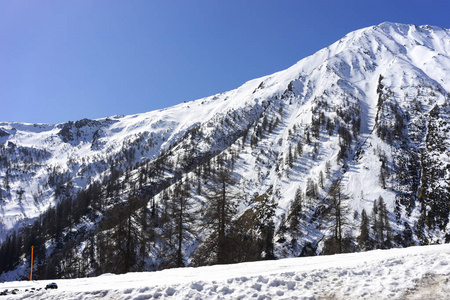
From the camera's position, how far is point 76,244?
438 ft

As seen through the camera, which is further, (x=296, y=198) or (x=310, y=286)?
(x=296, y=198)

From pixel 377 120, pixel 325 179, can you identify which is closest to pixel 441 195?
pixel 325 179

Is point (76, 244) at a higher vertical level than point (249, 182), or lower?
lower

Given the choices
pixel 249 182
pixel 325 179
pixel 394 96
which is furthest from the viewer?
pixel 394 96

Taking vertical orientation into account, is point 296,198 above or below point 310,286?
above

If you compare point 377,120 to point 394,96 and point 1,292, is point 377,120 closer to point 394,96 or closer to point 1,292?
point 394,96

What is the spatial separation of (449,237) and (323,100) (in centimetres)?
12575

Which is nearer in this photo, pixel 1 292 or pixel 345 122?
pixel 1 292

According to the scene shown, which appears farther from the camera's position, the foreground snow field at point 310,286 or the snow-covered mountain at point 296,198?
the snow-covered mountain at point 296,198

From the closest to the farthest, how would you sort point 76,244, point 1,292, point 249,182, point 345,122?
1. point 1,292
2. point 249,182
3. point 76,244
4. point 345,122

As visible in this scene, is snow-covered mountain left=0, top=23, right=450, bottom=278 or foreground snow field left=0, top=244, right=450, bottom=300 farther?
snow-covered mountain left=0, top=23, right=450, bottom=278

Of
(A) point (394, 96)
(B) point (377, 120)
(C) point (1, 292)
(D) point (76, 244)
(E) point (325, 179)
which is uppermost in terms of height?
(A) point (394, 96)

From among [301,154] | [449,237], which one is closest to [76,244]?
[301,154]

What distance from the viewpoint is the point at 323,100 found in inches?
7195
